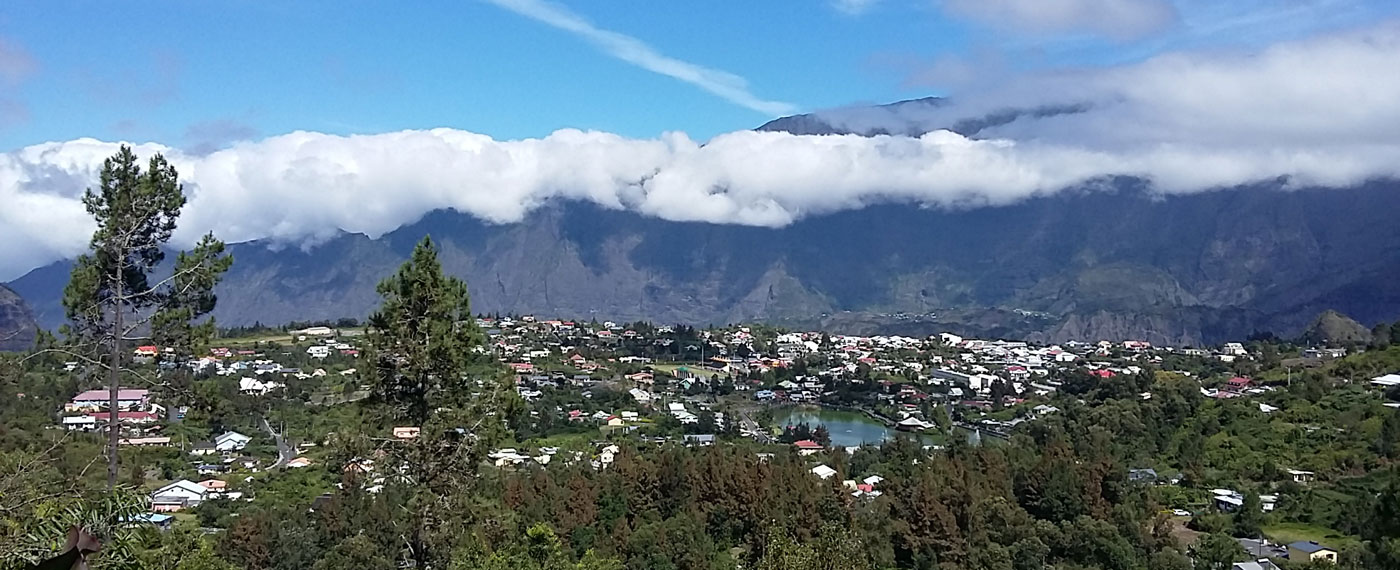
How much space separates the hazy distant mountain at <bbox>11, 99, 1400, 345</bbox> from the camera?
404ft

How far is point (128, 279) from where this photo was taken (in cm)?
923

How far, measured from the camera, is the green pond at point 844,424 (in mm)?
47938

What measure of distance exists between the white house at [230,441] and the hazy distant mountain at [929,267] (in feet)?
318

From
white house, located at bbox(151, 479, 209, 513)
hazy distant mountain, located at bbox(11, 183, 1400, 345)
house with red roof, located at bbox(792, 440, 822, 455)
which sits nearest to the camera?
white house, located at bbox(151, 479, 209, 513)

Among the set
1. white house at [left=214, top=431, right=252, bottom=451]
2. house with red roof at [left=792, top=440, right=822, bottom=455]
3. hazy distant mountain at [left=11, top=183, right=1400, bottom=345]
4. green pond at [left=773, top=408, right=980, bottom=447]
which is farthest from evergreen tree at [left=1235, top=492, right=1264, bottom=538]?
hazy distant mountain at [left=11, top=183, right=1400, bottom=345]

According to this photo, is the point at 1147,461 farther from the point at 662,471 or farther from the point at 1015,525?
the point at 662,471

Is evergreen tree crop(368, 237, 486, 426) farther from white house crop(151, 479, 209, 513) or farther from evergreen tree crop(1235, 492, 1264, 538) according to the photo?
evergreen tree crop(1235, 492, 1264, 538)

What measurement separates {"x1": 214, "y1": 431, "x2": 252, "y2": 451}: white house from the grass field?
30390 mm

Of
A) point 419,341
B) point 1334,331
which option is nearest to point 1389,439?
point 419,341

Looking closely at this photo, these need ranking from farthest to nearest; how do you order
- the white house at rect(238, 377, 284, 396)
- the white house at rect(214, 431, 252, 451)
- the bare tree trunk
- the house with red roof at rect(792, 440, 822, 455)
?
the white house at rect(238, 377, 284, 396) → the house with red roof at rect(792, 440, 822, 455) → the white house at rect(214, 431, 252, 451) → the bare tree trunk

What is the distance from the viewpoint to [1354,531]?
24.2m

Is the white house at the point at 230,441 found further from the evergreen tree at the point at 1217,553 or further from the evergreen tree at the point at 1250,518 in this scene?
the evergreen tree at the point at 1250,518

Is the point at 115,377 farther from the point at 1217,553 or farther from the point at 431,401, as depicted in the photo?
the point at 1217,553

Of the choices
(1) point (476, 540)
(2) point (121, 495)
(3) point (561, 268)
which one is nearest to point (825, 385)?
(1) point (476, 540)
